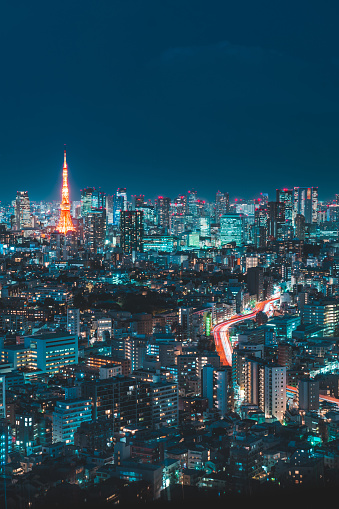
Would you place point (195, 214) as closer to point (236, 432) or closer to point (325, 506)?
point (236, 432)

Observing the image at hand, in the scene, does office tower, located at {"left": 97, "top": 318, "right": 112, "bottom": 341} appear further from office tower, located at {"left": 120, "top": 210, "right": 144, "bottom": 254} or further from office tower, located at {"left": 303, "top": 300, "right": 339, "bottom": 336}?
office tower, located at {"left": 120, "top": 210, "right": 144, "bottom": 254}

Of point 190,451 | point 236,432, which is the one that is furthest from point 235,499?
point 236,432

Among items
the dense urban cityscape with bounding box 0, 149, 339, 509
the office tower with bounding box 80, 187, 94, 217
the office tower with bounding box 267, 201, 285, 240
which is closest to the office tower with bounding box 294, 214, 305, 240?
the office tower with bounding box 267, 201, 285, 240

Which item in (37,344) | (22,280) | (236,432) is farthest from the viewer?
(22,280)

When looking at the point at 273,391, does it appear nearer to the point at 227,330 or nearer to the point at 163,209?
the point at 227,330

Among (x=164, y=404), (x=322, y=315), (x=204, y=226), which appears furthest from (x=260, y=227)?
(x=164, y=404)

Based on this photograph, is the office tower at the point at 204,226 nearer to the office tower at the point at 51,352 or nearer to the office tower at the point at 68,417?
the office tower at the point at 51,352
